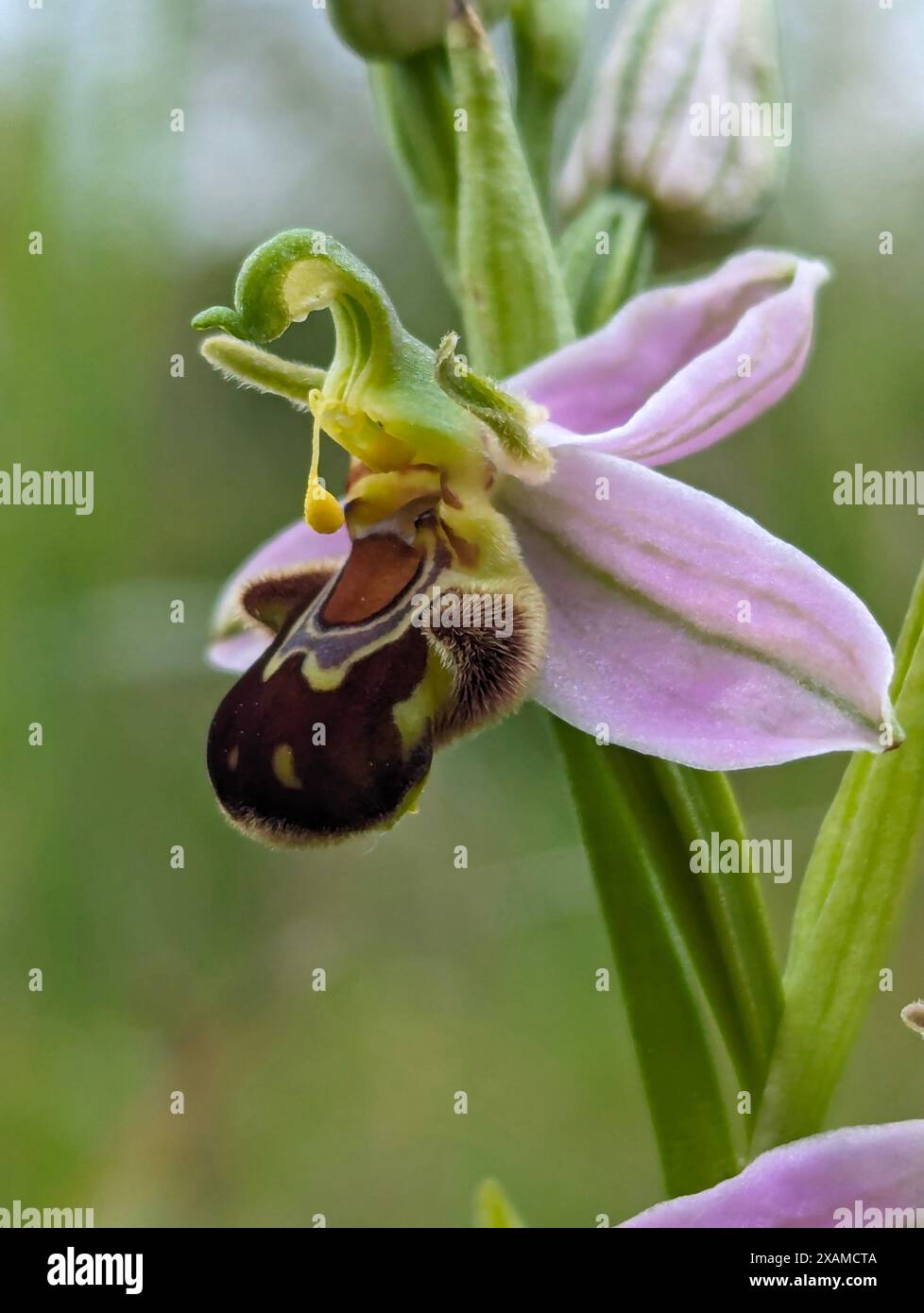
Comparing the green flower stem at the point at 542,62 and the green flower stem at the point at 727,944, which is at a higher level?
A: the green flower stem at the point at 542,62

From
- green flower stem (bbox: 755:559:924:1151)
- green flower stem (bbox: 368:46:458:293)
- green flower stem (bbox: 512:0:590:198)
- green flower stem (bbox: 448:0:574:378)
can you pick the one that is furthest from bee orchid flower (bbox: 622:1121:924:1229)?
green flower stem (bbox: 512:0:590:198)

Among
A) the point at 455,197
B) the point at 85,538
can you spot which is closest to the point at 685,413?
the point at 455,197

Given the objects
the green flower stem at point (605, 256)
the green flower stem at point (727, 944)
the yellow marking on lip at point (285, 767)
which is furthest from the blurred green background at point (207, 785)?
the yellow marking on lip at point (285, 767)

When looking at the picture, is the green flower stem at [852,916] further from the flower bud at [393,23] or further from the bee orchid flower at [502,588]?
the flower bud at [393,23]

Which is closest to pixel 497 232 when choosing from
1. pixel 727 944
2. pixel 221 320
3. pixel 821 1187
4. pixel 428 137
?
pixel 428 137

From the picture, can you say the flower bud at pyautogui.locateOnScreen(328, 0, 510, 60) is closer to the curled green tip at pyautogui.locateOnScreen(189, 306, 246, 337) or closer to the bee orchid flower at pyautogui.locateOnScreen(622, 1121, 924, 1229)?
the curled green tip at pyautogui.locateOnScreen(189, 306, 246, 337)

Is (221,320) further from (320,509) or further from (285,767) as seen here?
(285,767)
